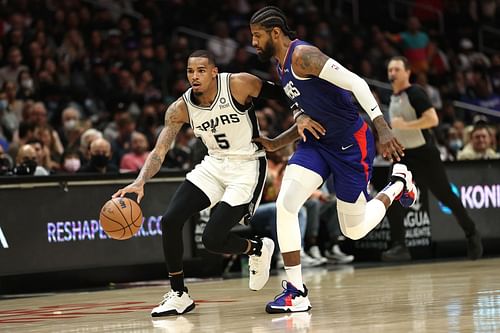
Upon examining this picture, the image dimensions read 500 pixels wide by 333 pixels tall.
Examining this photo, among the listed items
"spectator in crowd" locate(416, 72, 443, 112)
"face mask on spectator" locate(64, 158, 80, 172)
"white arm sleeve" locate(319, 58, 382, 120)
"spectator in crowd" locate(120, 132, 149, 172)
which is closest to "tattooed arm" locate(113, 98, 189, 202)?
"white arm sleeve" locate(319, 58, 382, 120)

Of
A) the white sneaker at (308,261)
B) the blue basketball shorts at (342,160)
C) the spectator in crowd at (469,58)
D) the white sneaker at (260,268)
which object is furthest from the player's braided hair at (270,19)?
the spectator in crowd at (469,58)

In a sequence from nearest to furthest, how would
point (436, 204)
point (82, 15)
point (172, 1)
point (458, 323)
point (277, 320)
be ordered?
point (458, 323), point (277, 320), point (436, 204), point (82, 15), point (172, 1)

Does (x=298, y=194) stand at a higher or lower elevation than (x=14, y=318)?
higher

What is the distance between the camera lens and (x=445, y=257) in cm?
1316

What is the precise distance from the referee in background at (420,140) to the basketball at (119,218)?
173 inches

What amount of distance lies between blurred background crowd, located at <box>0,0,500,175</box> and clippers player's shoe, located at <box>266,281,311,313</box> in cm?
427

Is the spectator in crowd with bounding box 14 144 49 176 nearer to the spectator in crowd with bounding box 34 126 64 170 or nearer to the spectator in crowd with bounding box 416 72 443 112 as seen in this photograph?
the spectator in crowd with bounding box 34 126 64 170

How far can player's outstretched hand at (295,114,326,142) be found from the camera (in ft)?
23.8

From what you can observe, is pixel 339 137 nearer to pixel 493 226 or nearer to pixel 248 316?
pixel 248 316

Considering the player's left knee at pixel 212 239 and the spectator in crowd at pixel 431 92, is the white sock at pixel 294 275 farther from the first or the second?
the spectator in crowd at pixel 431 92

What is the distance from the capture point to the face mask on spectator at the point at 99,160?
11.7m

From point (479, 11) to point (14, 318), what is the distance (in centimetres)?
1633

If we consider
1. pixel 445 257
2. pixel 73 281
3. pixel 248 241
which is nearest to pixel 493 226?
pixel 445 257

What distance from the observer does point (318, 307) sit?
7598mm
